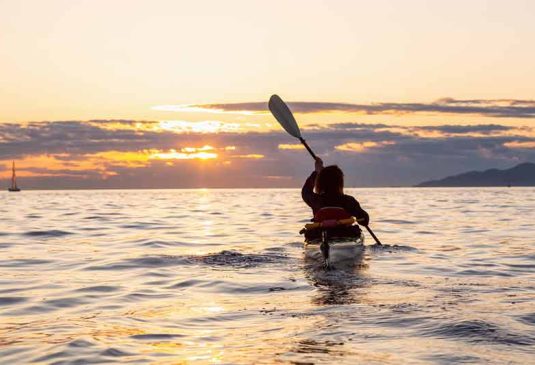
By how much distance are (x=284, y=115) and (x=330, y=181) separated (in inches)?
248

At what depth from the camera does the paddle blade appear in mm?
20016

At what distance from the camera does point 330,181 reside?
14.2 meters

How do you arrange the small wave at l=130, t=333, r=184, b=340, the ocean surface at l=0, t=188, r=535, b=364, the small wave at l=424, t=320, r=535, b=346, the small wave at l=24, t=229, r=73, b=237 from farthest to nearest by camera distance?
the small wave at l=24, t=229, r=73, b=237 < the small wave at l=130, t=333, r=184, b=340 < the small wave at l=424, t=320, r=535, b=346 < the ocean surface at l=0, t=188, r=535, b=364

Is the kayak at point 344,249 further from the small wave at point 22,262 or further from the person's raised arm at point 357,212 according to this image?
the small wave at point 22,262

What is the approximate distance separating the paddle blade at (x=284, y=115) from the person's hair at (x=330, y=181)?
18.9ft

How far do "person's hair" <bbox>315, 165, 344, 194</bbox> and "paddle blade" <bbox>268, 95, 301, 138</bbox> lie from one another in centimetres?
576

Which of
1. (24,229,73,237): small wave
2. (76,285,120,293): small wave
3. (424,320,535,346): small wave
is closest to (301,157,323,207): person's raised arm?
(76,285,120,293): small wave

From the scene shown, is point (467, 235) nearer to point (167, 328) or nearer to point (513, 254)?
point (513, 254)

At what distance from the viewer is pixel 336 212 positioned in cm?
1412

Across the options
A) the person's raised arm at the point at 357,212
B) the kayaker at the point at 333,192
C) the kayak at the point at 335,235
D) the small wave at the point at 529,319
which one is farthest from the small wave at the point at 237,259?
the small wave at the point at 529,319

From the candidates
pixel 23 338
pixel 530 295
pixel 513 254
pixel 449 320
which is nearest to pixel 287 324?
pixel 449 320

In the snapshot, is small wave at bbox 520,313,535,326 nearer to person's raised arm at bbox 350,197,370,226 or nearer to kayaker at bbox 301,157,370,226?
kayaker at bbox 301,157,370,226

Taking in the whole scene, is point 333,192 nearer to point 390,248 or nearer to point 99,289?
point 99,289

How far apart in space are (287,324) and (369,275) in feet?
16.0
